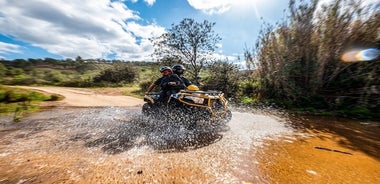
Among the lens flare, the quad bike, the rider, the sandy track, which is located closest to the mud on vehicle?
the quad bike

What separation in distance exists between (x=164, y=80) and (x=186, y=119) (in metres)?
1.26

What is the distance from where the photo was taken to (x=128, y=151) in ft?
12.8

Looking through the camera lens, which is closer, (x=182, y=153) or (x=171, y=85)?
(x=182, y=153)

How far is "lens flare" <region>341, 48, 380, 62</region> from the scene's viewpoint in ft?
25.1

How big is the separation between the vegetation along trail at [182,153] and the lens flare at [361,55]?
2842 mm

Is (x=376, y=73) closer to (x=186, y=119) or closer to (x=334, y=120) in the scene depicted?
(x=334, y=120)

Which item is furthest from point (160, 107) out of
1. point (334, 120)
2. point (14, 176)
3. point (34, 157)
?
point (334, 120)

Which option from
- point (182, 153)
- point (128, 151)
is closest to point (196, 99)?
point (182, 153)

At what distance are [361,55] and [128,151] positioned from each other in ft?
28.9

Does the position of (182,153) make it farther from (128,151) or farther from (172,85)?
(172,85)

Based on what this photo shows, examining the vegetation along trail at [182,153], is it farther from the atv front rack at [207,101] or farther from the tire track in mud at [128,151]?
the atv front rack at [207,101]

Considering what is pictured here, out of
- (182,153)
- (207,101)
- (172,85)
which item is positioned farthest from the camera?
(172,85)

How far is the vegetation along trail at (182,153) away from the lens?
2.93 m

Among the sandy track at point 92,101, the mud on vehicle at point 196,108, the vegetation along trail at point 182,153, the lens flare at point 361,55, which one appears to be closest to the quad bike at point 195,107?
the mud on vehicle at point 196,108
